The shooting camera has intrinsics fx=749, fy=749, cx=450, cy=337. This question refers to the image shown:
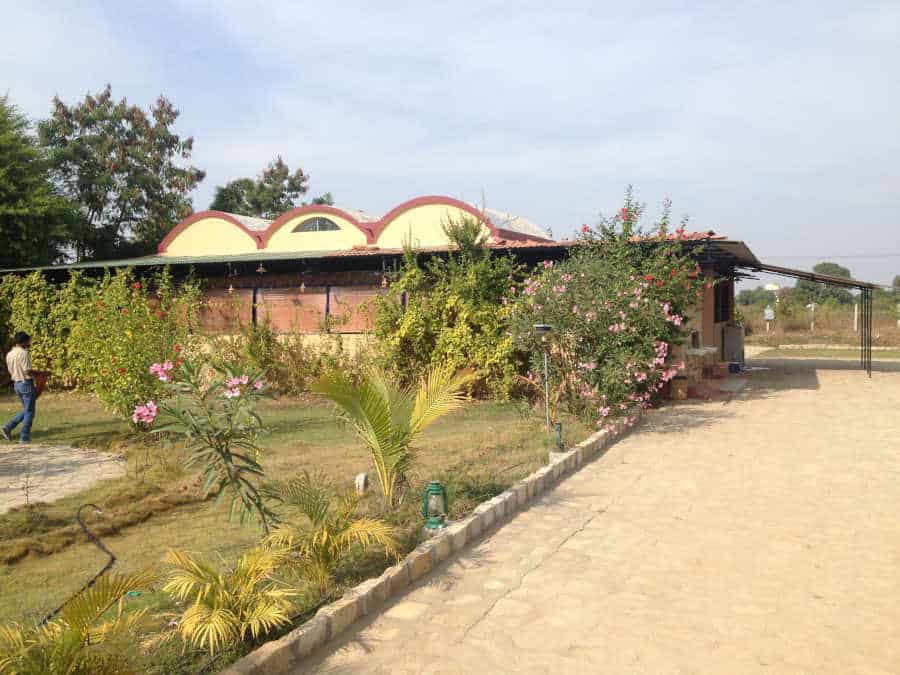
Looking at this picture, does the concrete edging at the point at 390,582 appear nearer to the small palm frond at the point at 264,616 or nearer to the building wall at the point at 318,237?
the small palm frond at the point at 264,616

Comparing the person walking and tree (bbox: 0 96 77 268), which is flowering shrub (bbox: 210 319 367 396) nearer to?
the person walking

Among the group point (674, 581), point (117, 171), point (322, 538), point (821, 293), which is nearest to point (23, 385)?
point (322, 538)

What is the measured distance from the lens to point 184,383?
5.05 meters

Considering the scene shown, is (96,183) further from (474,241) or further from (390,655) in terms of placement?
(390,655)

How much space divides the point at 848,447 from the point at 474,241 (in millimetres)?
7059

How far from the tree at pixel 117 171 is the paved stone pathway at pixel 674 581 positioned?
28.7 metres

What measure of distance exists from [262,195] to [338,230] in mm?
22274

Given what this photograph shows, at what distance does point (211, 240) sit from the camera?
870 inches

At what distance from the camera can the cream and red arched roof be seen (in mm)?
18984

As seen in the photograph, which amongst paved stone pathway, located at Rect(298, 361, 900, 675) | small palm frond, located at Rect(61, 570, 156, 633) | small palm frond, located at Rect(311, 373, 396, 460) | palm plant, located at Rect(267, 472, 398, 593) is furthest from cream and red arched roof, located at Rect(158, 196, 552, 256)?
small palm frond, located at Rect(61, 570, 156, 633)

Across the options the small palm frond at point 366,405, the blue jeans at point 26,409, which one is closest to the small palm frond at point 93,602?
the small palm frond at point 366,405

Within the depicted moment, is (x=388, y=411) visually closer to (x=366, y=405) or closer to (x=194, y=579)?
(x=366, y=405)

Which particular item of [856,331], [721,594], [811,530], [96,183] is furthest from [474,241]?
[856,331]

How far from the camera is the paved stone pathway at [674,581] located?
3.74 metres
